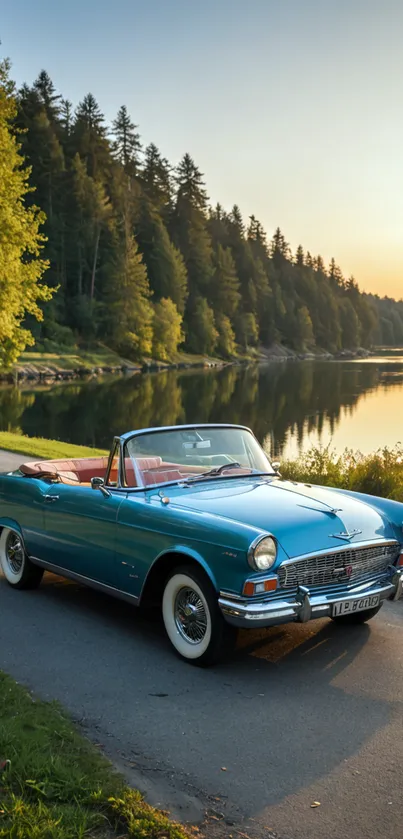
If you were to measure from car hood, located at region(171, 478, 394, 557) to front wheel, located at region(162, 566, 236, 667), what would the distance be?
50 cm

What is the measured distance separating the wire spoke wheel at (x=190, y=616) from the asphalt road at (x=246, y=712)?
215 mm

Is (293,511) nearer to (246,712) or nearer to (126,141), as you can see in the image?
(246,712)

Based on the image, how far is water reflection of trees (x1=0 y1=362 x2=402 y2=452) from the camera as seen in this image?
104ft

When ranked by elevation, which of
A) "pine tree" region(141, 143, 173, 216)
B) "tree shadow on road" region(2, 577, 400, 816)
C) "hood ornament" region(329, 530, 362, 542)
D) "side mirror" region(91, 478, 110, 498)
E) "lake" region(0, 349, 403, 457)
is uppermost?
"pine tree" region(141, 143, 173, 216)

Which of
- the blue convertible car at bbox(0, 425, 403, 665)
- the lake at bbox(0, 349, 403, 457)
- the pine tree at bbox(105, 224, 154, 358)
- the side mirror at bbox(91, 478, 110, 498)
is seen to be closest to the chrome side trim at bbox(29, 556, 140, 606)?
the blue convertible car at bbox(0, 425, 403, 665)

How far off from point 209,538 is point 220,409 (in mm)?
36213

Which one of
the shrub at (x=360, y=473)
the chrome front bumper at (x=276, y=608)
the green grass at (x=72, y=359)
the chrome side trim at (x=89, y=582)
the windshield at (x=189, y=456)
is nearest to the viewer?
the chrome front bumper at (x=276, y=608)

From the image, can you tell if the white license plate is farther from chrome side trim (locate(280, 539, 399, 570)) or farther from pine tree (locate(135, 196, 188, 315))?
pine tree (locate(135, 196, 188, 315))

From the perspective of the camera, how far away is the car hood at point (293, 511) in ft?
17.1

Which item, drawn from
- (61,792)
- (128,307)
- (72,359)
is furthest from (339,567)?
(128,307)

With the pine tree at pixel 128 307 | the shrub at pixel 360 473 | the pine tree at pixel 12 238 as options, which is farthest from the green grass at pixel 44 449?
the pine tree at pixel 128 307

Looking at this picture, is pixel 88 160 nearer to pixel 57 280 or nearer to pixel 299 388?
pixel 57 280

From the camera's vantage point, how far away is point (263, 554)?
4984 millimetres

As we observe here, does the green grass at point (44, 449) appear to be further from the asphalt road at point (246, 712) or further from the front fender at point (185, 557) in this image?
the front fender at point (185, 557)
